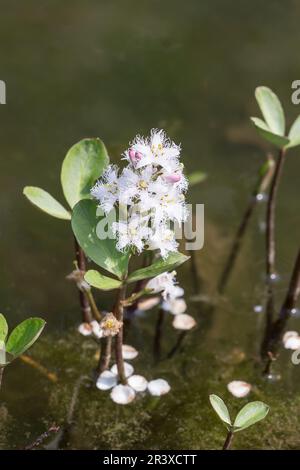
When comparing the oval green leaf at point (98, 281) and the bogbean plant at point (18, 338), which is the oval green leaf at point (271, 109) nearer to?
the oval green leaf at point (98, 281)

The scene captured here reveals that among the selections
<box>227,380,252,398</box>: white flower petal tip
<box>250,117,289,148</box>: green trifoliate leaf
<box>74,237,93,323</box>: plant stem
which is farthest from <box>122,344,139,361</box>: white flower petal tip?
<box>250,117,289,148</box>: green trifoliate leaf

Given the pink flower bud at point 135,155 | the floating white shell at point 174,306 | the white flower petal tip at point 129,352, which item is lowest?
the white flower petal tip at point 129,352

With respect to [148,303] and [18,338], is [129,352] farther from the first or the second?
[18,338]

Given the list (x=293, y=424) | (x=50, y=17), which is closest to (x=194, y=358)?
(x=293, y=424)

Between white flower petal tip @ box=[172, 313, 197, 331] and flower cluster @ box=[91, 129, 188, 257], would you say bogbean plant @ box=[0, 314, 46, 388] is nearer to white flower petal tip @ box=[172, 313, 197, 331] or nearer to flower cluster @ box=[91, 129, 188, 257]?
flower cluster @ box=[91, 129, 188, 257]

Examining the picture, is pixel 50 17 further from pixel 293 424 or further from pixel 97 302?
pixel 293 424

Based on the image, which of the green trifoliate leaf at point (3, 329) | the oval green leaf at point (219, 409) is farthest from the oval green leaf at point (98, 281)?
the oval green leaf at point (219, 409)
